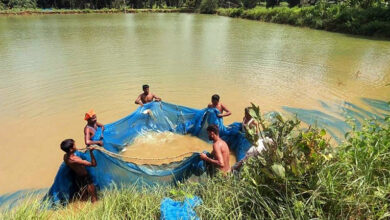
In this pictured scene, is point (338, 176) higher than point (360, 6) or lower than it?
lower

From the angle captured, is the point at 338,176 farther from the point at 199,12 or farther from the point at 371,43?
the point at 199,12

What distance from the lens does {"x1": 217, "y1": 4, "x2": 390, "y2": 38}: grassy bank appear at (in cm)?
1866

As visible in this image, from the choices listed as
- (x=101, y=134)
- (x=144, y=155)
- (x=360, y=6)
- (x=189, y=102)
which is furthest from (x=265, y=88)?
(x=360, y=6)

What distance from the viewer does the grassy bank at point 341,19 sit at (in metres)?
18.7

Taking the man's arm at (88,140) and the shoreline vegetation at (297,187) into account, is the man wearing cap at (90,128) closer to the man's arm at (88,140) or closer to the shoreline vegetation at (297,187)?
the man's arm at (88,140)

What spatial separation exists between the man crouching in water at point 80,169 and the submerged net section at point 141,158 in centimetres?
7

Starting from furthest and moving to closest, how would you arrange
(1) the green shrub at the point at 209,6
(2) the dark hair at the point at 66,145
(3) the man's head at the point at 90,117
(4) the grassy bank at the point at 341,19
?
(1) the green shrub at the point at 209,6, (4) the grassy bank at the point at 341,19, (3) the man's head at the point at 90,117, (2) the dark hair at the point at 66,145

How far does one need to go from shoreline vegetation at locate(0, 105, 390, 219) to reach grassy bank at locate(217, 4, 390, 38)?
64.9 ft

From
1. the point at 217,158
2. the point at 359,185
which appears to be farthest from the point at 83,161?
the point at 359,185

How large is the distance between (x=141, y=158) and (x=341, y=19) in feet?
72.9

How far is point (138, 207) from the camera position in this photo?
9.25 ft

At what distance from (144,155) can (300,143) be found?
137 inches

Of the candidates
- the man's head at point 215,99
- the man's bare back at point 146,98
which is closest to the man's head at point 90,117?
the man's bare back at point 146,98

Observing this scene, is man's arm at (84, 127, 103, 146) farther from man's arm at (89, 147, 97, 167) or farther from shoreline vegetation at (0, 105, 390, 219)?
shoreline vegetation at (0, 105, 390, 219)
